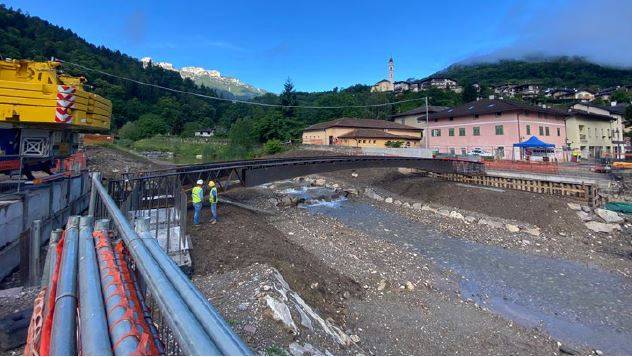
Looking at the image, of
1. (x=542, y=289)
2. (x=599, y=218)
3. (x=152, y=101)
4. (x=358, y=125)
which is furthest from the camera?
(x=152, y=101)

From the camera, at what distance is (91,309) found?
1880 millimetres

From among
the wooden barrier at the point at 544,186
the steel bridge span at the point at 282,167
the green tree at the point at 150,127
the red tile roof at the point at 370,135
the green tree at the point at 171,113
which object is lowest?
the wooden barrier at the point at 544,186

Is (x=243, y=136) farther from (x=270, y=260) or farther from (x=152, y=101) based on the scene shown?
(x=152, y=101)

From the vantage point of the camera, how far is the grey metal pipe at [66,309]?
5.47ft

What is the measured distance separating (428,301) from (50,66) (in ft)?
51.9

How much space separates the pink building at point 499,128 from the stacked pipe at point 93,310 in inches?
1664

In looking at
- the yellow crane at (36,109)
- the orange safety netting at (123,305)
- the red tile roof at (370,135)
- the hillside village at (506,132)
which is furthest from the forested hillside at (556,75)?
the orange safety netting at (123,305)

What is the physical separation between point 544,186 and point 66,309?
29039 millimetres

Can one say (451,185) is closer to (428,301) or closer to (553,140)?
(428,301)

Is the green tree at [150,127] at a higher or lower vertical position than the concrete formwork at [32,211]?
higher

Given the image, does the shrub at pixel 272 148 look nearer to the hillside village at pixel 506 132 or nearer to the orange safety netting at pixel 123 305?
the hillside village at pixel 506 132

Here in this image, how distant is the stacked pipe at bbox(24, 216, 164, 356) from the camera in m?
1.63

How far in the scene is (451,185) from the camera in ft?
93.1

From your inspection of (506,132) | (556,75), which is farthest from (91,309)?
(556,75)
